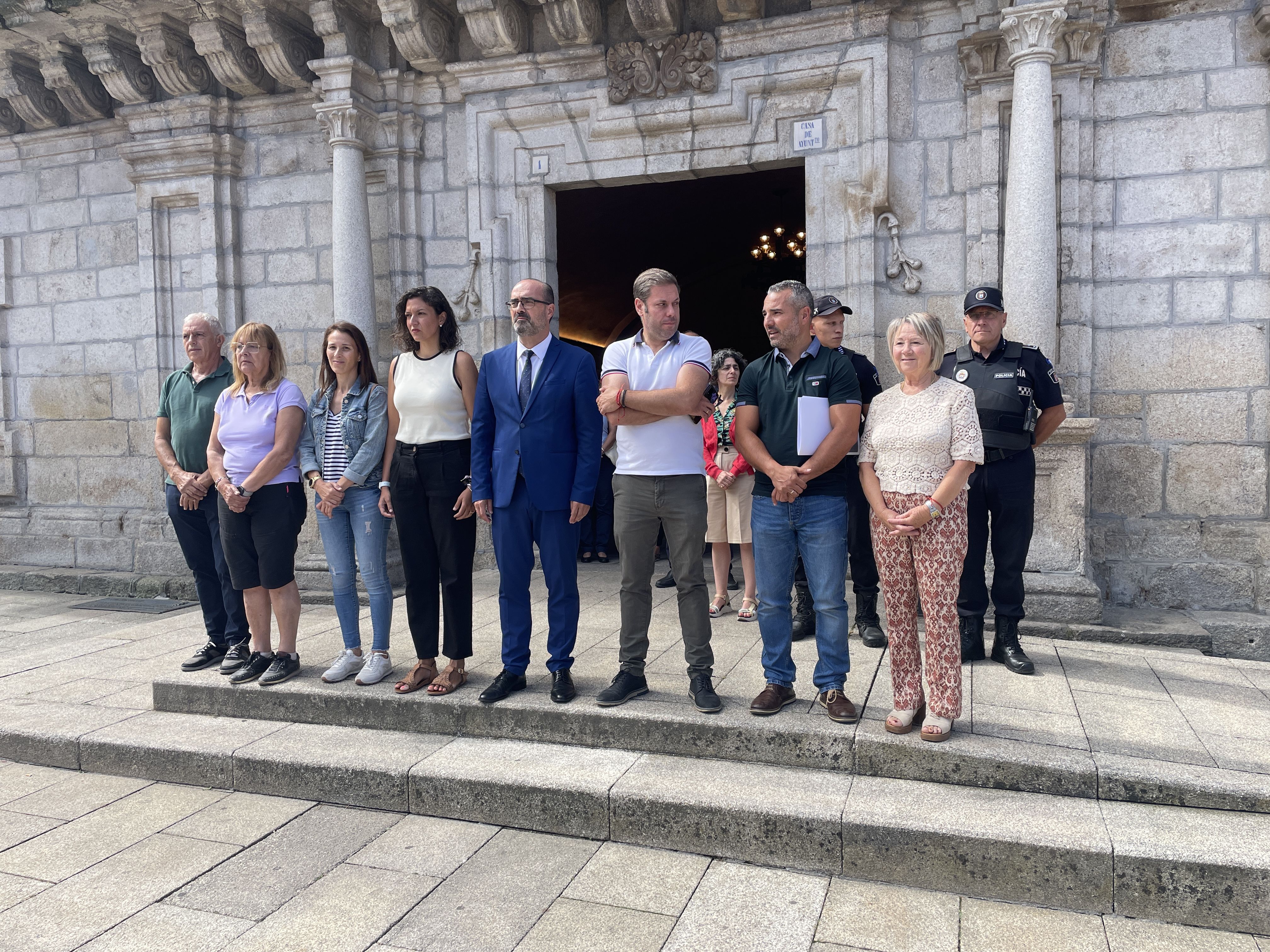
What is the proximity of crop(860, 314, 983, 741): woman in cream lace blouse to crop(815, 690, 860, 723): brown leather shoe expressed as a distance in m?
0.14

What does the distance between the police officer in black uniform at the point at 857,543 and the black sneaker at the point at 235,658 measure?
2880mm

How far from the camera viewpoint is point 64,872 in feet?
9.93

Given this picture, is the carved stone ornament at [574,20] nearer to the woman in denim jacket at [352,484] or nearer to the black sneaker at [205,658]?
the woman in denim jacket at [352,484]

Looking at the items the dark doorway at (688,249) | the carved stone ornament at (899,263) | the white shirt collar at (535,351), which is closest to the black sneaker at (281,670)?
the white shirt collar at (535,351)

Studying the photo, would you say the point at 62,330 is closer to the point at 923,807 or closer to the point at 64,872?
the point at 64,872

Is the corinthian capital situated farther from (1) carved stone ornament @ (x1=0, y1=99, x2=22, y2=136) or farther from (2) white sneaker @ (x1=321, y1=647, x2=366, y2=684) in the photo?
(1) carved stone ornament @ (x1=0, y1=99, x2=22, y2=136)

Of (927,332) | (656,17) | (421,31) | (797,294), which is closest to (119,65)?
(421,31)

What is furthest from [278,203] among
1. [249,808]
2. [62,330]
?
[249,808]

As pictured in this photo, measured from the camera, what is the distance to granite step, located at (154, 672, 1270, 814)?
9.98 ft

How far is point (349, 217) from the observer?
6.87m

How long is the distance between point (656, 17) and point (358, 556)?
4336 mm

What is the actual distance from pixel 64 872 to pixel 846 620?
9.65 feet

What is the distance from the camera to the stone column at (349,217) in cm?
685

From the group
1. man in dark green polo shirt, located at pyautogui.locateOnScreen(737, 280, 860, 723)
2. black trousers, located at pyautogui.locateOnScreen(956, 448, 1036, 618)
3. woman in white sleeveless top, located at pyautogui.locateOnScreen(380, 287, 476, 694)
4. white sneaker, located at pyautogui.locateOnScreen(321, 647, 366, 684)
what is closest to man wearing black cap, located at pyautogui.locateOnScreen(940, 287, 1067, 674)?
black trousers, located at pyautogui.locateOnScreen(956, 448, 1036, 618)
